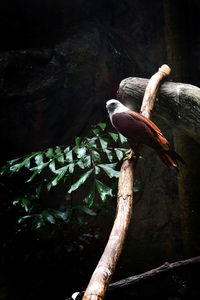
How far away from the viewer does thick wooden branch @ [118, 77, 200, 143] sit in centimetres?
175

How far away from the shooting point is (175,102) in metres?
1.82

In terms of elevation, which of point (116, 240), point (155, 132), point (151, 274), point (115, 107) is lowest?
point (151, 274)

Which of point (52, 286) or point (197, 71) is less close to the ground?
point (197, 71)

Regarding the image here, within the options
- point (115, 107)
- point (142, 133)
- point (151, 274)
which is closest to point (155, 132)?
point (142, 133)

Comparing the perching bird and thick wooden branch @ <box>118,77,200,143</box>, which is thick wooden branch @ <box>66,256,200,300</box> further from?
thick wooden branch @ <box>118,77,200,143</box>

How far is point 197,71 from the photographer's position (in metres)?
2.79

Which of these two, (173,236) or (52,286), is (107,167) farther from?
(173,236)

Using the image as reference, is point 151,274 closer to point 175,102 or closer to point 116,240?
point 116,240

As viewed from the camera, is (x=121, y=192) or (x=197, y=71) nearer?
(x=121, y=192)

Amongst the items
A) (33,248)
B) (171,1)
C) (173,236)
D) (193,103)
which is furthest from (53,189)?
(171,1)

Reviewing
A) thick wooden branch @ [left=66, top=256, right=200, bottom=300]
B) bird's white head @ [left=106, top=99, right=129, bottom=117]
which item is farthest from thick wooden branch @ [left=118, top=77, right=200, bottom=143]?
thick wooden branch @ [left=66, top=256, right=200, bottom=300]

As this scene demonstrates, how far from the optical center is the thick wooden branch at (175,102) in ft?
5.74

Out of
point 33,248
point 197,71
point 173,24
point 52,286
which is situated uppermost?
point 173,24

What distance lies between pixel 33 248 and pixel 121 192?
5.65 feet
